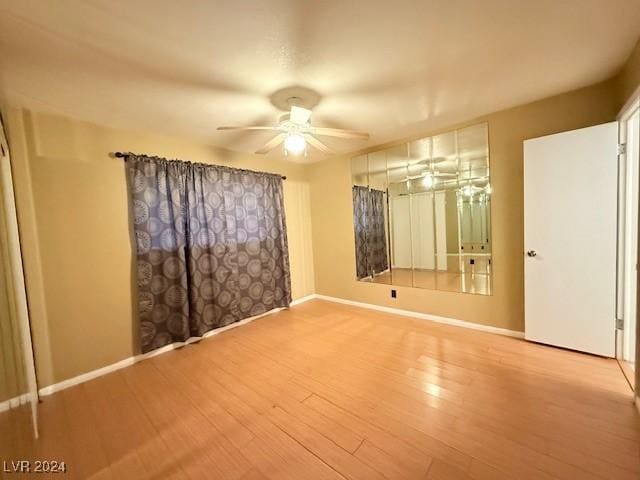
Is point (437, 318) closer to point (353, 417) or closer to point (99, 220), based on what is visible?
point (353, 417)

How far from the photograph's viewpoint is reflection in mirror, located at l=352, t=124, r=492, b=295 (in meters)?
2.88

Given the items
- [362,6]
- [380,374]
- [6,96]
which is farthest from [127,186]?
[380,374]

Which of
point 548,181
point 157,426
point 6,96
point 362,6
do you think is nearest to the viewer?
point 362,6

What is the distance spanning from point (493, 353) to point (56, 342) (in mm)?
3898

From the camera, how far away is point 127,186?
2.51 metres

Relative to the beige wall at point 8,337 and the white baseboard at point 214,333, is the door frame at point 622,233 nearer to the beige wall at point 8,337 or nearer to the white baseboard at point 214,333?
the white baseboard at point 214,333

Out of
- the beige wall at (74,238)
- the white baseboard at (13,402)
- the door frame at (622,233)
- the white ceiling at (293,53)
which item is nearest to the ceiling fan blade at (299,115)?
the white ceiling at (293,53)

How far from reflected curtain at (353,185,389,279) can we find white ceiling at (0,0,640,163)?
156 cm

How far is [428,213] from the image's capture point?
343 centimetres

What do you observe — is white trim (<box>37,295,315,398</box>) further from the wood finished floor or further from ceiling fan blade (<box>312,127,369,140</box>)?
ceiling fan blade (<box>312,127,369,140</box>)

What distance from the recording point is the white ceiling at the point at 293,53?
4.15 ft

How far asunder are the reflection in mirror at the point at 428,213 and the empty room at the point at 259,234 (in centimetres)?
3

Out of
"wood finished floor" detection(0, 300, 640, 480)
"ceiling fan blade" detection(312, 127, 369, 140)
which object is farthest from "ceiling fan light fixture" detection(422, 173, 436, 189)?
"wood finished floor" detection(0, 300, 640, 480)

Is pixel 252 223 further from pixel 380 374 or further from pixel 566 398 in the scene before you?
pixel 566 398
